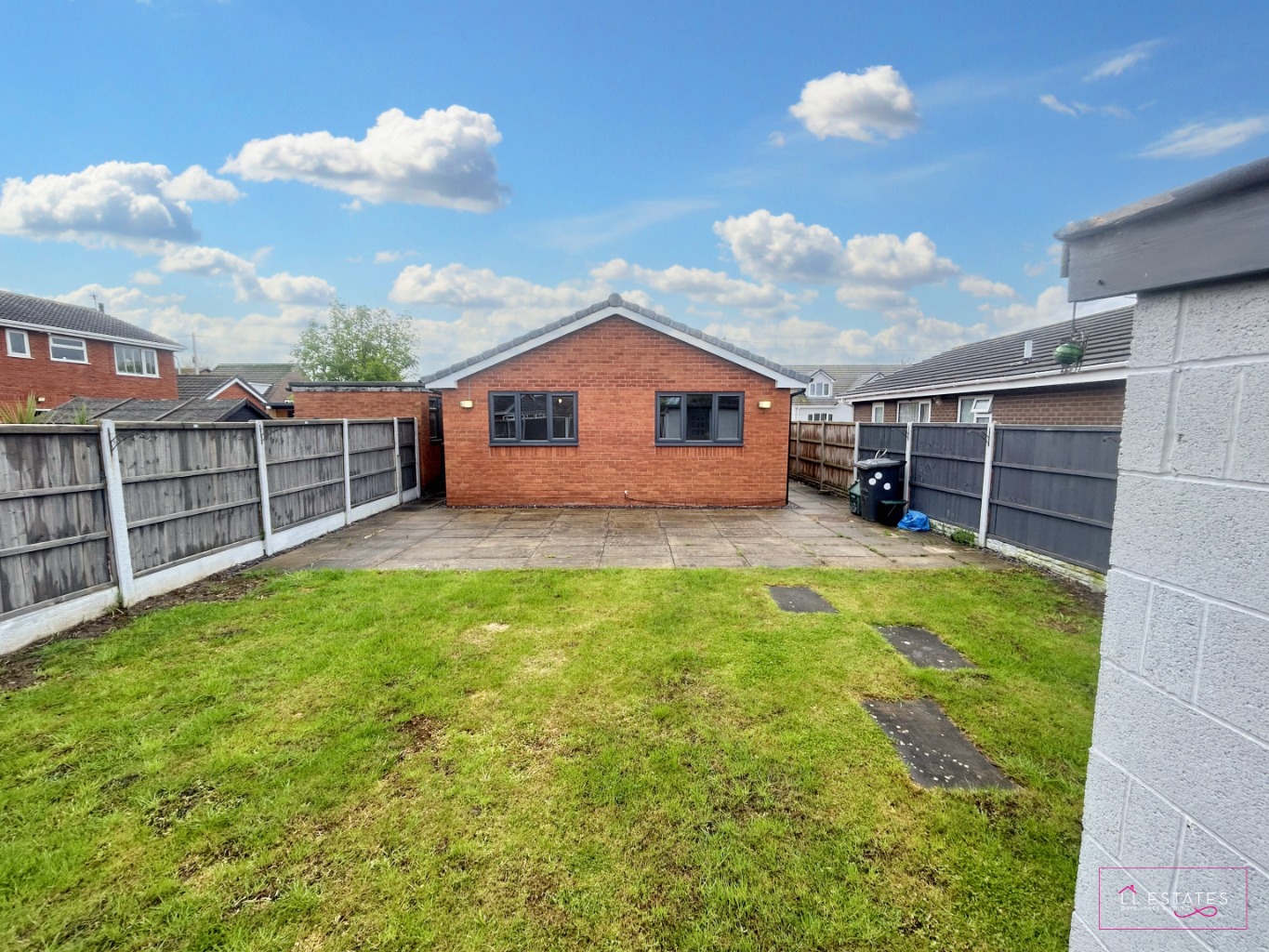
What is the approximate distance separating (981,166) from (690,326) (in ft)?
21.7

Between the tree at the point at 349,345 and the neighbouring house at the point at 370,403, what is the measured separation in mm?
29534

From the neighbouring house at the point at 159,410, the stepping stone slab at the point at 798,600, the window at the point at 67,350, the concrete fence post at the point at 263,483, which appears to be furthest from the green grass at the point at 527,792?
the window at the point at 67,350

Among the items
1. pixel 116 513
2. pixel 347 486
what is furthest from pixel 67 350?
pixel 116 513

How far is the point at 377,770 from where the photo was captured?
3.01m

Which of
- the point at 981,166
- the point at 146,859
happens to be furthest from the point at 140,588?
the point at 981,166

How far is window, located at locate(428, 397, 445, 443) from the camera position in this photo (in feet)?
49.1

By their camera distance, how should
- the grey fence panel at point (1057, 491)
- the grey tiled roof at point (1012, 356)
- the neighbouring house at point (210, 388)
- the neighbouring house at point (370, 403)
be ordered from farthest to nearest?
the neighbouring house at point (210, 388) → the neighbouring house at point (370, 403) → the grey tiled roof at point (1012, 356) → the grey fence panel at point (1057, 491)

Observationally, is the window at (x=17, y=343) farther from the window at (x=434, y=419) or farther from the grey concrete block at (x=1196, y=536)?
the grey concrete block at (x=1196, y=536)

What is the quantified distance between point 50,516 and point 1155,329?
738 centimetres

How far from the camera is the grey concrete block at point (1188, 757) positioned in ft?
3.61

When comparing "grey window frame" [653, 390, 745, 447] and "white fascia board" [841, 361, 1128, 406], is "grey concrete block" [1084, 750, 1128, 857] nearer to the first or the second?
"white fascia board" [841, 361, 1128, 406]

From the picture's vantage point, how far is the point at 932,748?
10.7 ft

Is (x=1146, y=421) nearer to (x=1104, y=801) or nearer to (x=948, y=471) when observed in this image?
(x=1104, y=801)

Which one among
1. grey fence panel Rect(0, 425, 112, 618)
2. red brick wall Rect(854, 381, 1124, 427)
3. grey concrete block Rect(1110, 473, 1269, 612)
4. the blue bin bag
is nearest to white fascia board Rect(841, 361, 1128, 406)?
red brick wall Rect(854, 381, 1124, 427)
